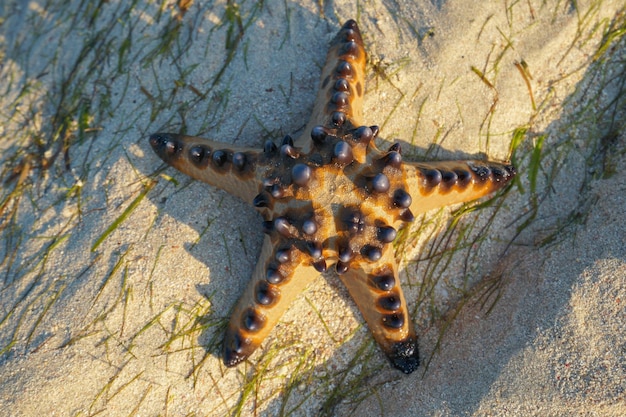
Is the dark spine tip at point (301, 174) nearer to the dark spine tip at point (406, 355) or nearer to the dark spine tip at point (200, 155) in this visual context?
the dark spine tip at point (200, 155)

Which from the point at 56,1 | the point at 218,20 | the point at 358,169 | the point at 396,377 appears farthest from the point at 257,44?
the point at 396,377

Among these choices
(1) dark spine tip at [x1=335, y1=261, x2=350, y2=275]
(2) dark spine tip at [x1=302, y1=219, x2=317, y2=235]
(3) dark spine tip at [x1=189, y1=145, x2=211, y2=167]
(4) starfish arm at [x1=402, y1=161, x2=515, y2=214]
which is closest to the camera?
(2) dark spine tip at [x1=302, y1=219, x2=317, y2=235]

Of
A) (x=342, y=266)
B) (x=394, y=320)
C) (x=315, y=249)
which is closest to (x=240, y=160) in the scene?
(x=315, y=249)

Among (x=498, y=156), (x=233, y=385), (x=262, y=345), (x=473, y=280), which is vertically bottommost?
(x=233, y=385)

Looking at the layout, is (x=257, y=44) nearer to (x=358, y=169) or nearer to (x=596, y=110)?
(x=358, y=169)

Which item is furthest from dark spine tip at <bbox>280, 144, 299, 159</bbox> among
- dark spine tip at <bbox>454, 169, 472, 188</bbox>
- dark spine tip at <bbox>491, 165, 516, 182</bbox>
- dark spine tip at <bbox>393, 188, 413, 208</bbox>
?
dark spine tip at <bbox>491, 165, 516, 182</bbox>

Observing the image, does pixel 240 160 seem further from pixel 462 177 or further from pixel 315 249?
pixel 462 177

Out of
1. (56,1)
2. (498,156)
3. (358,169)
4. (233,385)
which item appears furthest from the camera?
(56,1)

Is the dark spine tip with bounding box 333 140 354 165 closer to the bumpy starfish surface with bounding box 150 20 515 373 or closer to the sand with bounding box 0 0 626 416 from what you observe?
the bumpy starfish surface with bounding box 150 20 515 373
